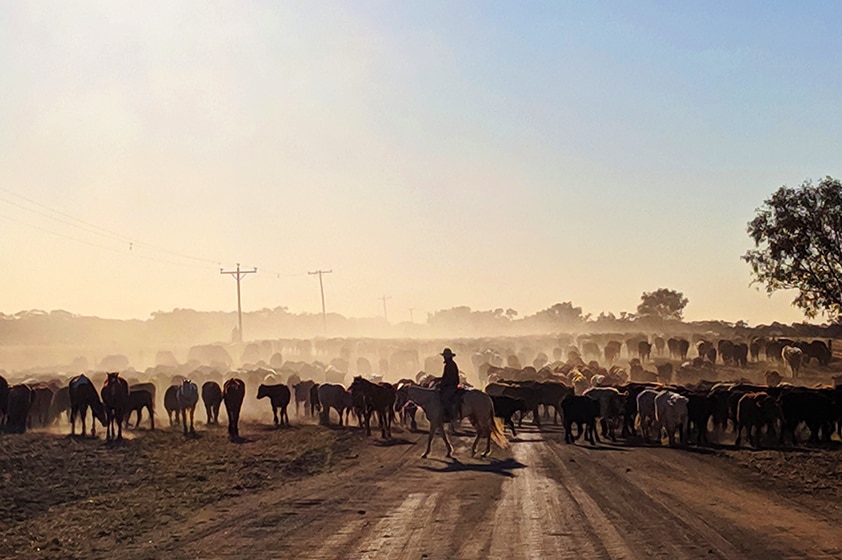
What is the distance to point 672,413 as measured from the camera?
79.2ft

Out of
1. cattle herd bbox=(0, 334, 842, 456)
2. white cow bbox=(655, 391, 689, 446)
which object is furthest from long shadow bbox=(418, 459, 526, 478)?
white cow bbox=(655, 391, 689, 446)

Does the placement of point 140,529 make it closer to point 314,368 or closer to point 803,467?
point 803,467

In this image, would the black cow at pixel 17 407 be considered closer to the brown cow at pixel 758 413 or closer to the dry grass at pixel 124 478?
the dry grass at pixel 124 478

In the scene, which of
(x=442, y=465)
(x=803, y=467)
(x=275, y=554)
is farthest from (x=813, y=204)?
(x=275, y=554)

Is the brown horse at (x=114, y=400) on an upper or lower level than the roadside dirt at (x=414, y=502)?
upper

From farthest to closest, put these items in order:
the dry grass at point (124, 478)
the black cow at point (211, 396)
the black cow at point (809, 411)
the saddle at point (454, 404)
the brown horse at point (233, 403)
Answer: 1. the black cow at point (211, 396)
2. the brown horse at point (233, 403)
3. the black cow at point (809, 411)
4. the saddle at point (454, 404)
5. the dry grass at point (124, 478)

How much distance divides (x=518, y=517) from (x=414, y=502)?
2.33 metres

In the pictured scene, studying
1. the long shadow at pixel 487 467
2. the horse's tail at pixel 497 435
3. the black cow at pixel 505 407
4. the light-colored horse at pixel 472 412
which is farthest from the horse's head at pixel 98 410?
the horse's tail at pixel 497 435

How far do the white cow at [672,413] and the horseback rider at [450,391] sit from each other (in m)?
6.22

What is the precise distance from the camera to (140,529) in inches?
549

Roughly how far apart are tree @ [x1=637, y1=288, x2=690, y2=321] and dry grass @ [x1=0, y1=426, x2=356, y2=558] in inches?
5022

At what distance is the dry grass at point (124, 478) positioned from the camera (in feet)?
45.3

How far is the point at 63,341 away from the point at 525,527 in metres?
142

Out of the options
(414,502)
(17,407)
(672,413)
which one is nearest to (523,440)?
(672,413)
